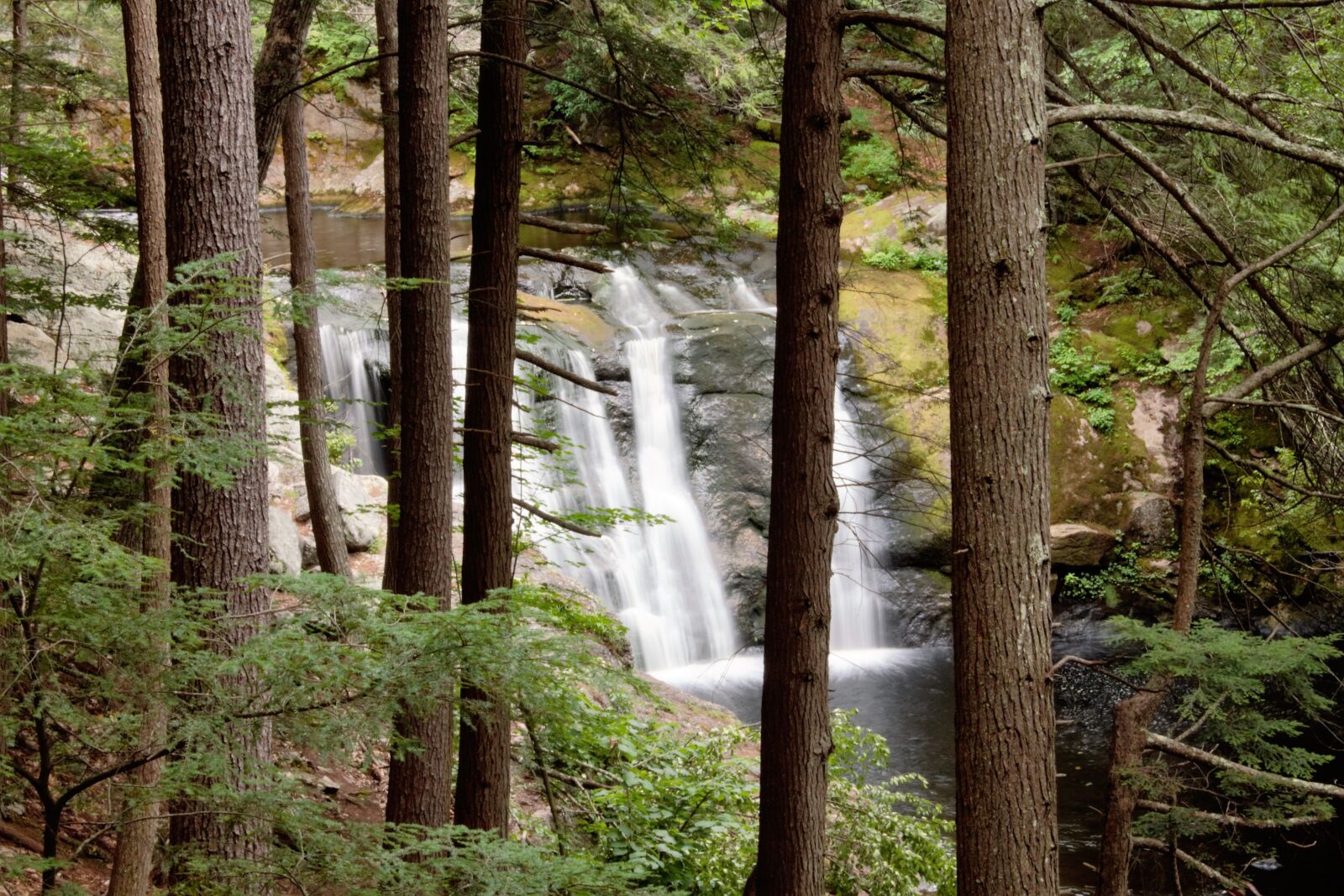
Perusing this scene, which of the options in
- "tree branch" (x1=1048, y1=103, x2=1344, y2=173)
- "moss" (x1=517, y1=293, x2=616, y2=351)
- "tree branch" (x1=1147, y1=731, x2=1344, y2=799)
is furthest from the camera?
"moss" (x1=517, y1=293, x2=616, y2=351)

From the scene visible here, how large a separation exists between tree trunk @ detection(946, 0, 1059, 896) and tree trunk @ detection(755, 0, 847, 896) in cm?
128

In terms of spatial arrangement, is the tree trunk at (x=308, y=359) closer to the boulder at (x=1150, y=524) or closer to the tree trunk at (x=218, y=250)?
the tree trunk at (x=218, y=250)

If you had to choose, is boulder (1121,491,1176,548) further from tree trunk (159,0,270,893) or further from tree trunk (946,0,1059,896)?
tree trunk (159,0,270,893)

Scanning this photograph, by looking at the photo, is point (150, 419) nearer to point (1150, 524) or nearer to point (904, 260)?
point (1150, 524)

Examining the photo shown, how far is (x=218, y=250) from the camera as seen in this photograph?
3814 mm

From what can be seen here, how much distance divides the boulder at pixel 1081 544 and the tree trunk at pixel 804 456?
36.6 feet

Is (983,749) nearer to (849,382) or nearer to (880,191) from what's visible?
(849,382)

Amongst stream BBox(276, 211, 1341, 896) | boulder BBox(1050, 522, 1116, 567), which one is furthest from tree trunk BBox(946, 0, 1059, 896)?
boulder BBox(1050, 522, 1116, 567)

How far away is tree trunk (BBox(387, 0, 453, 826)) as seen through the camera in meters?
5.30

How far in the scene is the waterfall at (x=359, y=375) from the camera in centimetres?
1360

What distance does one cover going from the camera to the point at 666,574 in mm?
13805

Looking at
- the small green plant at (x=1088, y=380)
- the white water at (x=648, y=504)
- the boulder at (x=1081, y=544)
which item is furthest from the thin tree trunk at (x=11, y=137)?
the small green plant at (x=1088, y=380)

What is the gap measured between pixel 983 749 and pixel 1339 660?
12813mm

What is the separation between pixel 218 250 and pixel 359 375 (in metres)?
10.3
